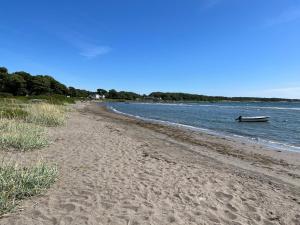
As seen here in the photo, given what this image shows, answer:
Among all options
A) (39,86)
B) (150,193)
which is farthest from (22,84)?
(150,193)

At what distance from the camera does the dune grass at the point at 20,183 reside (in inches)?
199

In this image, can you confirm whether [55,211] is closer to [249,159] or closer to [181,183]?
[181,183]

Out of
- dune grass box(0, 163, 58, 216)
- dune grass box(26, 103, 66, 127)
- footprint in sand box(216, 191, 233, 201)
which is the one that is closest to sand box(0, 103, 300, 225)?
footprint in sand box(216, 191, 233, 201)

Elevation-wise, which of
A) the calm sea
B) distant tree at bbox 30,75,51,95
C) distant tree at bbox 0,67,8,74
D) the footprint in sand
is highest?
distant tree at bbox 0,67,8,74

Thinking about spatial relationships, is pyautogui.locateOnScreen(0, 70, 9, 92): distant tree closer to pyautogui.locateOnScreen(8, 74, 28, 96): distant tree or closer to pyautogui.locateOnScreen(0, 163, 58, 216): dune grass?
pyautogui.locateOnScreen(8, 74, 28, 96): distant tree

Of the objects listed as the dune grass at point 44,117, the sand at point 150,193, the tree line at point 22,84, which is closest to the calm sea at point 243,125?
the sand at point 150,193

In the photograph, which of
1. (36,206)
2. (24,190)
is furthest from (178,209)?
(24,190)

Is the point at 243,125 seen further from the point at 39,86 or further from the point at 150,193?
the point at 39,86

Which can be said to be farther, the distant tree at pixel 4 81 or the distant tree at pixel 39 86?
the distant tree at pixel 39 86

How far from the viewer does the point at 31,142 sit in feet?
32.5

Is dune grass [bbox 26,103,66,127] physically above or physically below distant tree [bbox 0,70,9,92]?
below

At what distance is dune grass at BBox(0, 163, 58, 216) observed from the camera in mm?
5066

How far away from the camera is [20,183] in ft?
18.3

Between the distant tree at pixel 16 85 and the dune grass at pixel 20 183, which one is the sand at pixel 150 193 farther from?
the distant tree at pixel 16 85
